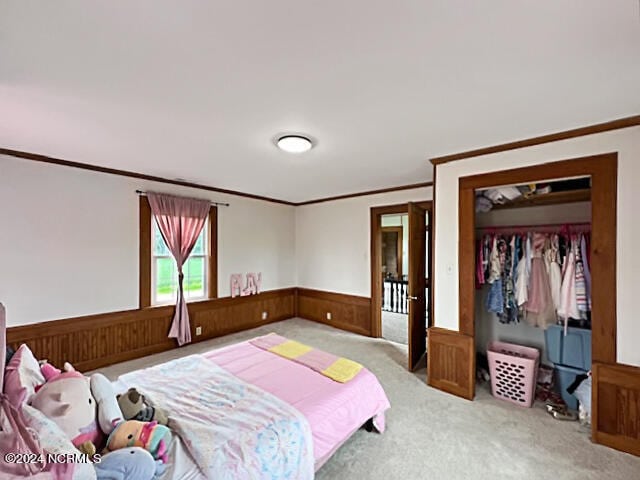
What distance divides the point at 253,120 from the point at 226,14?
99 cm

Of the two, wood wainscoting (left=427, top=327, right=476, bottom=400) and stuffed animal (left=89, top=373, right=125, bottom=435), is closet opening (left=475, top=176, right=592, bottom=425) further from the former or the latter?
stuffed animal (left=89, top=373, right=125, bottom=435)

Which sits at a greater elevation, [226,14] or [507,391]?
[226,14]

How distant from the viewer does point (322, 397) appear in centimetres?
194

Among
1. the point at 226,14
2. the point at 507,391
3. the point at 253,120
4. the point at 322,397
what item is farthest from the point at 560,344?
the point at 226,14

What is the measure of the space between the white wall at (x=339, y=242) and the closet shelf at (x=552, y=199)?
4.20 feet

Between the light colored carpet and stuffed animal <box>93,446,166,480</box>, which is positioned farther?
the light colored carpet

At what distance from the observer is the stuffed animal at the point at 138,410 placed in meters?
1.57

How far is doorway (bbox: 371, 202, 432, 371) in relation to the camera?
11.7ft

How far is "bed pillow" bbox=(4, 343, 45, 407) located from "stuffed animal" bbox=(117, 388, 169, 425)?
15.7 inches

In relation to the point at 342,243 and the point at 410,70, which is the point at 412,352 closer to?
the point at 342,243

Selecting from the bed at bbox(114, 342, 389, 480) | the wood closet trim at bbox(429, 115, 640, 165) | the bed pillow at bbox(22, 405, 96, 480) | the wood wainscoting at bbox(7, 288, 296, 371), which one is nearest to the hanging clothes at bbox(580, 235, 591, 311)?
the wood closet trim at bbox(429, 115, 640, 165)

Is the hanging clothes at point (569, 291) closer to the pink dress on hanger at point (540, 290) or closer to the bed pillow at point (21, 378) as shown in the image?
the pink dress on hanger at point (540, 290)

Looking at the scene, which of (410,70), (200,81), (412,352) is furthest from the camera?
(412,352)

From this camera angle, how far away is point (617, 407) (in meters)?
2.13
